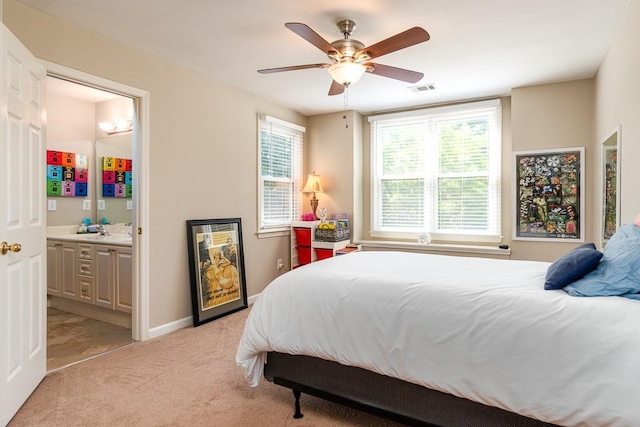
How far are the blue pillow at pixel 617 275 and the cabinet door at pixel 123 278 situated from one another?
11.5 ft

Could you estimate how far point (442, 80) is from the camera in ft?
12.9

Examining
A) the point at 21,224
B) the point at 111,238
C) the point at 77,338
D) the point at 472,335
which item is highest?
the point at 21,224

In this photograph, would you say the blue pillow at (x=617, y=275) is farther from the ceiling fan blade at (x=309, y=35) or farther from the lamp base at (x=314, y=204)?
the lamp base at (x=314, y=204)

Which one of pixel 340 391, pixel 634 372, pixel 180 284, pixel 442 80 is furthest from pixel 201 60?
pixel 634 372

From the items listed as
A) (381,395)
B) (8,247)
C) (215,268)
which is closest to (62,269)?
(215,268)

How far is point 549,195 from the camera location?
4023mm

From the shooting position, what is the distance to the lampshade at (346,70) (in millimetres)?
2545

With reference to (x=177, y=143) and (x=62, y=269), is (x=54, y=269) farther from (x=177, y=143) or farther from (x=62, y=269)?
(x=177, y=143)

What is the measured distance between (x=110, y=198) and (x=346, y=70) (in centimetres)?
381

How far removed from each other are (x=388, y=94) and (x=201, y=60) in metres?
2.16

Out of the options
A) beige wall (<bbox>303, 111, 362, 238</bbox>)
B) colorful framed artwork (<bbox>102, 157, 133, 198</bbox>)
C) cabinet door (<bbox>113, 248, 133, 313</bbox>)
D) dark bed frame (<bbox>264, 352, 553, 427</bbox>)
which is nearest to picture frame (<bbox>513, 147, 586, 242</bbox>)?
beige wall (<bbox>303, 111, 362, 238</bbox>)

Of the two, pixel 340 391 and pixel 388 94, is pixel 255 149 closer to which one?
pixel 388 94

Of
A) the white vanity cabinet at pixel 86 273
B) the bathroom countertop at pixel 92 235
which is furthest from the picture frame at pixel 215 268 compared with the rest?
the white vanity cabinet at pixel 86 273

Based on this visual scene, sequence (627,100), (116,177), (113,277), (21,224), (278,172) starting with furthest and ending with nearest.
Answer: (278,172) → (116,177) → (113,277) → (627,100) → (21,224)
